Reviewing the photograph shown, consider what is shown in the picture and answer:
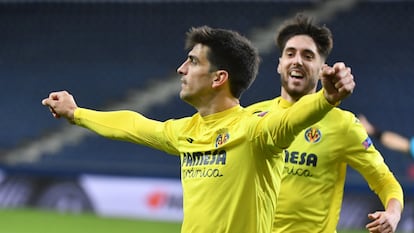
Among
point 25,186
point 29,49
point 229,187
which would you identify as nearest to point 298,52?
point 229,187

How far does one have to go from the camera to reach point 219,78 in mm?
4301

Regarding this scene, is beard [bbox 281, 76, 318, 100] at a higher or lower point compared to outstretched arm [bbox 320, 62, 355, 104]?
higher

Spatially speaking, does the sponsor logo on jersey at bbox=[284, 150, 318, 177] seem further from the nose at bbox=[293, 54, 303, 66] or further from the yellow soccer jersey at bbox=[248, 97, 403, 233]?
the nose at bbox=[293, 54, 303, 66]

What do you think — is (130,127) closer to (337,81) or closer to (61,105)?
(61,105)

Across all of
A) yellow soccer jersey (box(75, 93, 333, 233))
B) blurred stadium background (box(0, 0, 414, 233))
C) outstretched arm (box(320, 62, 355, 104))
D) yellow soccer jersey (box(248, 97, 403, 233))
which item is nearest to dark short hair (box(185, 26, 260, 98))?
yellow soccer jersey (box(75, 93, 333, 233))

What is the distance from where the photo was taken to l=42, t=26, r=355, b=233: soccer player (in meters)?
4.06

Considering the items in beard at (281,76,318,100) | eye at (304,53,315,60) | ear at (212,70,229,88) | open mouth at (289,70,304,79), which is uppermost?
eye at (304,53,315,60)

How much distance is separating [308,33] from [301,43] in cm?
13

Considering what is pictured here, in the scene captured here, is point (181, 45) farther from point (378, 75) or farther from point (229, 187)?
point (229, 187)

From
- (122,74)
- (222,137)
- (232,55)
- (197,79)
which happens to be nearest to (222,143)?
(222,137)

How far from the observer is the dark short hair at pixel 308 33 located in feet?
17.3

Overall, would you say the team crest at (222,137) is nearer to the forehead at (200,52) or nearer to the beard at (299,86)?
the forehead at (200,52)

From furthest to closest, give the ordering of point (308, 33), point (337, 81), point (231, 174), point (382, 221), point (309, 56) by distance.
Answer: point (308, 33) → point (309, 56) → point (382, 221) → point (231, 174) → point (337, 81)

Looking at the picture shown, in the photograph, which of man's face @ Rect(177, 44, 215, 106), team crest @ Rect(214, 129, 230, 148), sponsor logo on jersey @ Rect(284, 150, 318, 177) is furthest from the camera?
sponsor logo on jersey @ Rect(284, 150, 318, 177)
